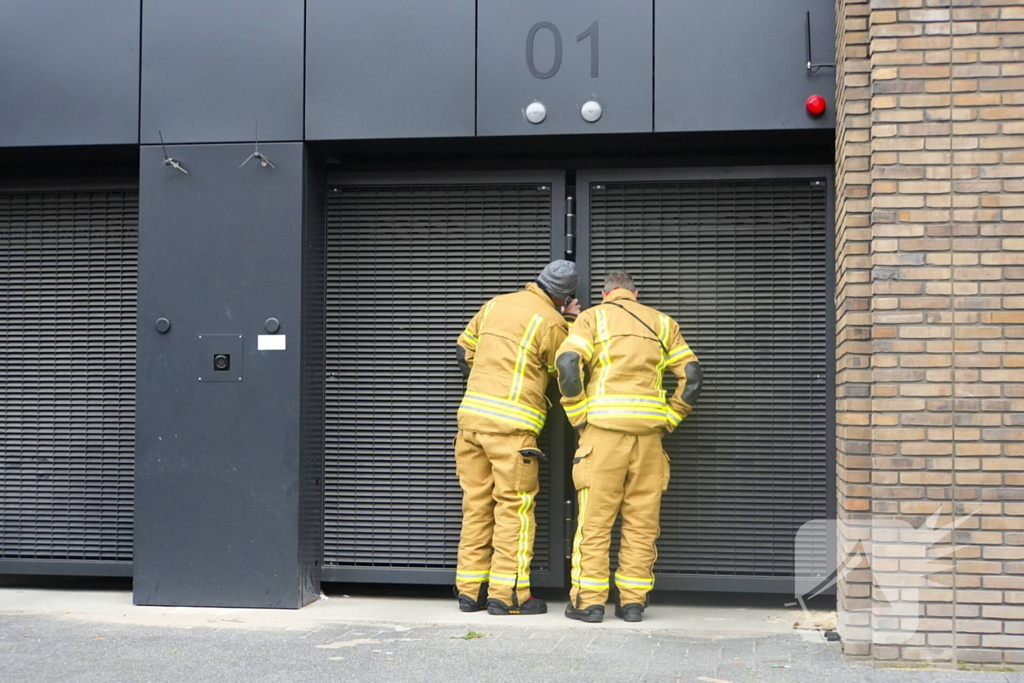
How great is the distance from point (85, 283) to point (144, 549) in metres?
1.84

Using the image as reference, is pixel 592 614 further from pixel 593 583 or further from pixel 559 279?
pixel 559 279

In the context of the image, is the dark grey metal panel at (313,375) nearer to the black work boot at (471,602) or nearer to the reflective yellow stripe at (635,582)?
the black work boot at (471,602)

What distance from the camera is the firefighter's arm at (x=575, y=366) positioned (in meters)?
6.13

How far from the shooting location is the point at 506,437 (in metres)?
6.35

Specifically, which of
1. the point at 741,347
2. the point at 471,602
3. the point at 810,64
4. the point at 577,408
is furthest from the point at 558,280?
the point at 471,602

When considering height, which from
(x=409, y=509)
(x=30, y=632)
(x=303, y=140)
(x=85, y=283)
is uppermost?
(x=303, y=140)

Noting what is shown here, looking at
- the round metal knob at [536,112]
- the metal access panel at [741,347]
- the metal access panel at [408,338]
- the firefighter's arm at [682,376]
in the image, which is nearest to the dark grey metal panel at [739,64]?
the metal access panel at [741,347]

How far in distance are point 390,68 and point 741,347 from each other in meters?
2.69

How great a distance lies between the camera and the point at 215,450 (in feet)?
21.9

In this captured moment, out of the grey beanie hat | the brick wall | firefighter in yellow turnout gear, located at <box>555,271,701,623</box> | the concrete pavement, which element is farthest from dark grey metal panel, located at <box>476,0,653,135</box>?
the concrete pavement

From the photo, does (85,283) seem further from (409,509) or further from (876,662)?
(876,662)

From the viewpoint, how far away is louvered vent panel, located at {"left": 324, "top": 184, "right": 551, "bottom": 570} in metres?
6.94

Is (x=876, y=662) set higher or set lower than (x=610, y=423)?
lower

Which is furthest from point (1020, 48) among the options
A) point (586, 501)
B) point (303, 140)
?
point (303, 140)
